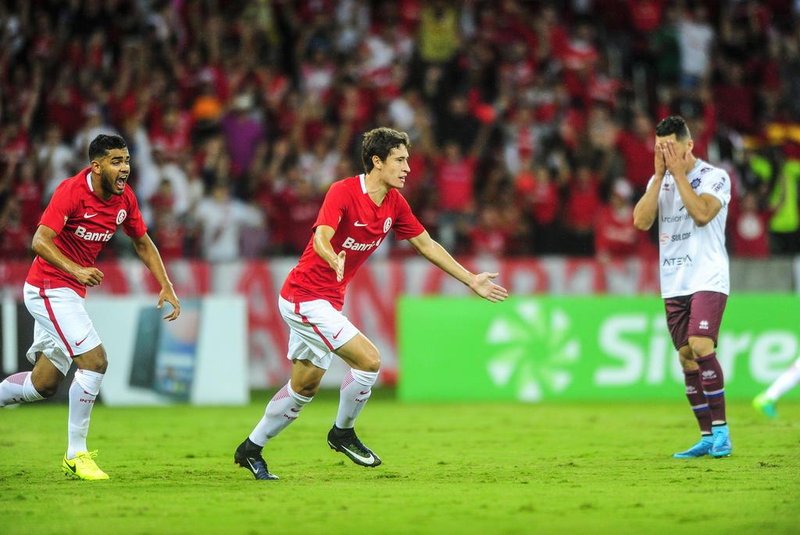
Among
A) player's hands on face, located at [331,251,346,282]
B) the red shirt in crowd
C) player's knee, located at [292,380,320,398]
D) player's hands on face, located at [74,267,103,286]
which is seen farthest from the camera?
the red shirt in crowd

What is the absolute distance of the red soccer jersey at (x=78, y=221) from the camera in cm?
950

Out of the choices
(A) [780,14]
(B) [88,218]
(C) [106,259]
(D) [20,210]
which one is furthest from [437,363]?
(A) [780,14]

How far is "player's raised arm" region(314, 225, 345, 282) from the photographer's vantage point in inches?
342

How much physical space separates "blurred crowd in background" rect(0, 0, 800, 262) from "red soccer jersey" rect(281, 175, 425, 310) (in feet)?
30.4

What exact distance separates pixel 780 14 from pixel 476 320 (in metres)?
11.1

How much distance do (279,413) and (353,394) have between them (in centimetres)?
57

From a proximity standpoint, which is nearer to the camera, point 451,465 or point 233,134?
point 451,465

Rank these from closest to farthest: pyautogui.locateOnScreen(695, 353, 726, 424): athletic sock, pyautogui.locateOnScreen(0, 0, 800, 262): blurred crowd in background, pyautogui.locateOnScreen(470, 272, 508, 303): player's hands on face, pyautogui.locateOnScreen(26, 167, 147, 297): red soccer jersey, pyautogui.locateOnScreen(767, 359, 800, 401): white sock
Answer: pyautogui.locateOnScreen(26, 167, 147, 297): red soccer jersey, pyautogui.locateOnScreen(470, 272, 508, 303): player's hands on face, pyautogui.locateOnScreen(695, 353, 726, 424): athletic sock, pyautogui.locateOnScreen(767, 359, 800, 401): white sock, pyautogui.locateOnScreen(0, 0, 800, 262): blurred crowd in background

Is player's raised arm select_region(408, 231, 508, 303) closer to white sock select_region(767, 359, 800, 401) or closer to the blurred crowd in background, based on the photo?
white sock select_region(767, 359, 800, 401)

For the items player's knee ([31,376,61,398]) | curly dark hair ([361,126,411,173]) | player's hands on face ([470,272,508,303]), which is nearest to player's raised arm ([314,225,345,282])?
curly dark hair ([361,126,411,173])

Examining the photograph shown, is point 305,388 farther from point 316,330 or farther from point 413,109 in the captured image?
point 413,109

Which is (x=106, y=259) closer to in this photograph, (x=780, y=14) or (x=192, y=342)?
(x=192, y=342)

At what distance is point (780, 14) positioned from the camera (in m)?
24.6

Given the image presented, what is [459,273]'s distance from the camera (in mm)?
9828
